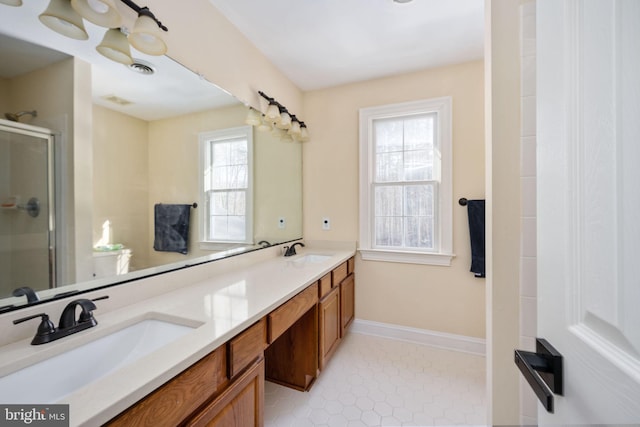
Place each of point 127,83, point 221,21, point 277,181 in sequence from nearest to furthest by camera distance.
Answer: point 127,83, point 221,21, point 277,181

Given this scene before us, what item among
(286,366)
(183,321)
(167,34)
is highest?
(167,34)

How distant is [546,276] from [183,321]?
1.16 metres

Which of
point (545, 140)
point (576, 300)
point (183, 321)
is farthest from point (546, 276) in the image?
point (183, 321)

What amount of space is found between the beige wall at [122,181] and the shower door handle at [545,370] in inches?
60.2

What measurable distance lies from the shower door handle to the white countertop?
86 centimetres

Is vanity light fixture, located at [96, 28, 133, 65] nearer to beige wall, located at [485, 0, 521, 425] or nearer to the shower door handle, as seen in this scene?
beige wall, located at [485, 0, 521, 425]

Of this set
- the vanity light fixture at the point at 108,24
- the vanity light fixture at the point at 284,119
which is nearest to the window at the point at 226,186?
the vanity light fixture at the point at 284,119

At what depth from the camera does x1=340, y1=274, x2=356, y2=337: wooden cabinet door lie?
2234 mm

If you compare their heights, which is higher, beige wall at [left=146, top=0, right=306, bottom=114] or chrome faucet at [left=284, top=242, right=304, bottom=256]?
beige wall at [left=146, top=0, right=306, bottom=114]

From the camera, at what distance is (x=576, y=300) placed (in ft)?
1.47

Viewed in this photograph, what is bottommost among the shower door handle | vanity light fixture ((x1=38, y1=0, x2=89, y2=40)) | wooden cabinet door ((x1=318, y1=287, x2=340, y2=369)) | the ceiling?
wooden cabinet door ((x1=318, y1=287, x2=340, y2=369))

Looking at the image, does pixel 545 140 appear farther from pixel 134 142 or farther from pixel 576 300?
pixel 134 142

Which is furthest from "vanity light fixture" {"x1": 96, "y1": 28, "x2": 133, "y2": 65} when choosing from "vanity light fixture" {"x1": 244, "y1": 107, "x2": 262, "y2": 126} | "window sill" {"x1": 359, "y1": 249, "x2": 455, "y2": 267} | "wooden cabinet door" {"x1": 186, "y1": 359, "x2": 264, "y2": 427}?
"window sill" {"x1": 359, "y1": 249, "x2": 455, "y2": 267}

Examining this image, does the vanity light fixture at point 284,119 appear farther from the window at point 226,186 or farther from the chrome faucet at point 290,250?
the chrome faucet at point 290,250
